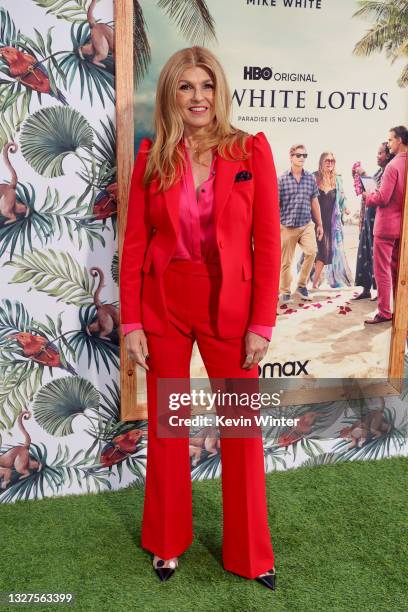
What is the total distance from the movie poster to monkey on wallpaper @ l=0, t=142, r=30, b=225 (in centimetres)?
48

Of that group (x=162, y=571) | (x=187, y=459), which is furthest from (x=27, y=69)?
(x=162, y=571)

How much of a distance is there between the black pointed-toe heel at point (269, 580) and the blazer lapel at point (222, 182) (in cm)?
121

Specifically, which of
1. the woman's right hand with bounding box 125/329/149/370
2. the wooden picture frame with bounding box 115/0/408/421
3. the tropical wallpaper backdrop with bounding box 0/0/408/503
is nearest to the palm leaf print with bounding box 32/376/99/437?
the tropical wallpaper backdrop with bounding box 0/0/408/503

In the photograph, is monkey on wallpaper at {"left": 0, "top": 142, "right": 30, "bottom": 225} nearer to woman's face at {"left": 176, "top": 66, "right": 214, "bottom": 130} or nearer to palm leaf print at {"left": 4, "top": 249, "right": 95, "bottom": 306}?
palm leaf print at {"left": 4, "top": 249, "right": 95, "bottom": 306}

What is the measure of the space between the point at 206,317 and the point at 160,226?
12.9 inches

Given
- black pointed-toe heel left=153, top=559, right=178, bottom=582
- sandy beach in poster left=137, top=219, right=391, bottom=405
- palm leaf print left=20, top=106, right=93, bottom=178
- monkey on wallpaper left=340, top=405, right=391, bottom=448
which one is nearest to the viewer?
black pointed-toe heel left=153, top=559, right=178, bottom=582

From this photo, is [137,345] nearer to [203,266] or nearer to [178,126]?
[203,266]

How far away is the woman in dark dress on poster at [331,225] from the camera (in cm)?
264

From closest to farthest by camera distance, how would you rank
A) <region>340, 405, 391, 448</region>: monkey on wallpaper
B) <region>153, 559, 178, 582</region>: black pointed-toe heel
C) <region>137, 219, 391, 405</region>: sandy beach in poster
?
A: <region>153, 559, 178, 582</region>: black pointed-toe heel
<region>137, 219, 391, 405</region>: sandy beach in poster
<region>340, 405, 391, 448</region>: monkey on wallpaper

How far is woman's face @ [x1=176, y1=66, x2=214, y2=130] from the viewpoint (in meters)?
1.98

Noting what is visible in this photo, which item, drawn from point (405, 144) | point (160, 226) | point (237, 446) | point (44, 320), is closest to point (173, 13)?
point (160, 226)

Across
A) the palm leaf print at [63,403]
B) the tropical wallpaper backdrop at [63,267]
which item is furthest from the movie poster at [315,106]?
the palm leaf print at [63,403]

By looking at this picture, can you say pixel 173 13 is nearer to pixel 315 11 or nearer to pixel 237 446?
pixel 315 11

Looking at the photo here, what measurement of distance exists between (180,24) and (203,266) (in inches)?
37.6
